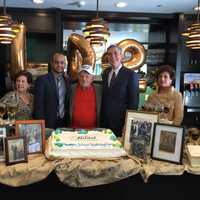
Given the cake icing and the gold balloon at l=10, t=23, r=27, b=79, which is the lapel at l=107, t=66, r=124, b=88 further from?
the gold balloon at l=10, t=23, r=27, b=79

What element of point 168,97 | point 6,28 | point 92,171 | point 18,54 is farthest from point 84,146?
point 18,54

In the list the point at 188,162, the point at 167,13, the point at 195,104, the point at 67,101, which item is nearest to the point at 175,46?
the point at 167,13

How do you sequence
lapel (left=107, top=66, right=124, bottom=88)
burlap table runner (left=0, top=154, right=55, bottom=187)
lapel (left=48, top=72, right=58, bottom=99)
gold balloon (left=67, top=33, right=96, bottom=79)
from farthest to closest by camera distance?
1. gold balloon (left=67, top=33, right=96, bottom=79)
2. lapel (left=48, top=72, right=58, bottom=99)
3. lapel (left=107, top=66, right=124, bottom=88)
4. burlap table runner (left=0, top=154, right=55, bottom=187)

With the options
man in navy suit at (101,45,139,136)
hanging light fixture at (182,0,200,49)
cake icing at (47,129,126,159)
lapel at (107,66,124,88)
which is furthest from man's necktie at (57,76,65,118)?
hanging light fixture at (182,0,200,49)

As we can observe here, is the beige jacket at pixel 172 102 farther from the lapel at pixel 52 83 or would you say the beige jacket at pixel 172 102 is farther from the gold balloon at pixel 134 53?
the gold balloon at pixel 134 53

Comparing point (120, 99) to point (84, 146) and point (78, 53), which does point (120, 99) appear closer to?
point (84, 146)

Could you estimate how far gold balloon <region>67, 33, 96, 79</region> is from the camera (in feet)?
14.1

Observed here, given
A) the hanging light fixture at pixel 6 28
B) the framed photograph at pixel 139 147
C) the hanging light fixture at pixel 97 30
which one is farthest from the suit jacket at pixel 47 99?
the framed photograph at pixel 139 147

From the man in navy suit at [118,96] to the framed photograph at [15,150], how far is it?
107 cm

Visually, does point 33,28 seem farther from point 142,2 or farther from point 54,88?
point 54,88

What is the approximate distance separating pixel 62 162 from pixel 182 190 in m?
0.70

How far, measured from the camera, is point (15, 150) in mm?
1614

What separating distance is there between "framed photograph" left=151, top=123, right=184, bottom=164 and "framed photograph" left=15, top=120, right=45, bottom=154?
2.13 feet

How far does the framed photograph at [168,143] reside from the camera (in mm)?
1671
